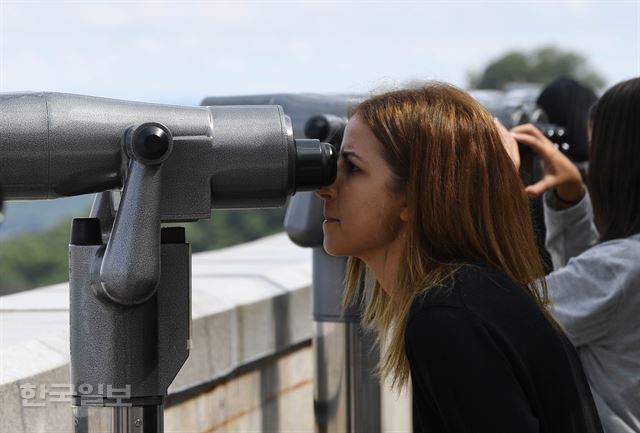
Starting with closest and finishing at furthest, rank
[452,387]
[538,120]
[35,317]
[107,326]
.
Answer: [452,387]
[107,326]
[35,317]
[538,120]

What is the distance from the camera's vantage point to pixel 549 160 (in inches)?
128

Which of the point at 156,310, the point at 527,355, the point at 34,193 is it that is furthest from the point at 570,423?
the point at 34,193

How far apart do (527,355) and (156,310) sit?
59cm

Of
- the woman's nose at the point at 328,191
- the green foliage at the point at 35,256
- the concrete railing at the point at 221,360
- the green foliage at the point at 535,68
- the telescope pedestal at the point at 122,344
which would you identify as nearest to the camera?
the telescope pedestal at the point at 122,344

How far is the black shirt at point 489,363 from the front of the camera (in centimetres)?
173

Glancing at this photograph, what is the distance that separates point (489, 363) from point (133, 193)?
0.60m

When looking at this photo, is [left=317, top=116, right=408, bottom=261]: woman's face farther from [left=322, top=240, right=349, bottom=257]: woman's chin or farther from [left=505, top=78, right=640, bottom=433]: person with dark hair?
[left=505, top=78, right=640, bottom=433]: person with dark hair

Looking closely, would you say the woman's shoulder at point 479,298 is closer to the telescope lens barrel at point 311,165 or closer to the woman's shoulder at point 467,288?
the woman's shoulder at point 467,288

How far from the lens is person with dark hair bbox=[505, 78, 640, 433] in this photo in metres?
2.68

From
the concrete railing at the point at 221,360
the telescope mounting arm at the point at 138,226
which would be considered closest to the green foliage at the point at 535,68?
the concrete railing at the point at 221,360

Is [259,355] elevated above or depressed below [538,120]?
below

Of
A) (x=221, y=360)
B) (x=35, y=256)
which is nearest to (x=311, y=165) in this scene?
(x=221, y=360)

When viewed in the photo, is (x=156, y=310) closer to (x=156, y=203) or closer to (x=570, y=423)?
(x=156, y=203)

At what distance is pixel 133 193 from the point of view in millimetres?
1817
